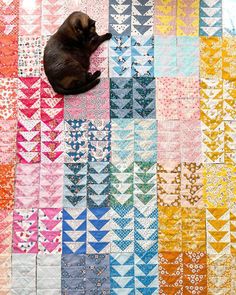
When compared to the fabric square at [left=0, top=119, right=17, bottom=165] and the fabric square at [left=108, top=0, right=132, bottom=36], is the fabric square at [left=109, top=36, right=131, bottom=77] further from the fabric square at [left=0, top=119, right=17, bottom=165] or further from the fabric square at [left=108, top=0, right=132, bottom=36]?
the fabric square at [left=0, top=119, right=17, bottom=165]

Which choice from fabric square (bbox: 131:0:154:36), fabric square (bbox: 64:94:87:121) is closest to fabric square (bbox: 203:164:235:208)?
fabric square (bbox: 64:94:87:121)

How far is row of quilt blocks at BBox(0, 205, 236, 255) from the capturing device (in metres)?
2.17

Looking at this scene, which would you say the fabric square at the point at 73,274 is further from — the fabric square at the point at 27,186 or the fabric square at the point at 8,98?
the fabric square at the point at 8,98

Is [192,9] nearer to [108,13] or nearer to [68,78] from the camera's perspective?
[108,13]

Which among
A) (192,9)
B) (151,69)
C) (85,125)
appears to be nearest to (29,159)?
(85,125)

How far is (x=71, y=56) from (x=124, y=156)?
0.61 m

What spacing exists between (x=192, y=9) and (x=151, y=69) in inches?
16.7

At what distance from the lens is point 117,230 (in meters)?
2.18

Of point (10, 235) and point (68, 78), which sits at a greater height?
point (68, 78)

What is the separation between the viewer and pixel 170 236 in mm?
2199

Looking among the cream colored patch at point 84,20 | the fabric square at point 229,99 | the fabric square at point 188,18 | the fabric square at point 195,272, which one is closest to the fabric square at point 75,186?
the fabric square at point 195,272

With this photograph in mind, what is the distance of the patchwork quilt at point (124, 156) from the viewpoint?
2.17 m

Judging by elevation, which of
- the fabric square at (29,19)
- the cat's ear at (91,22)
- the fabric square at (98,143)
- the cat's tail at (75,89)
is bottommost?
the fabric square at (98,143)

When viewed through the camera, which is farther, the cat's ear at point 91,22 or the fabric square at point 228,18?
the fabric square at point 228,18
